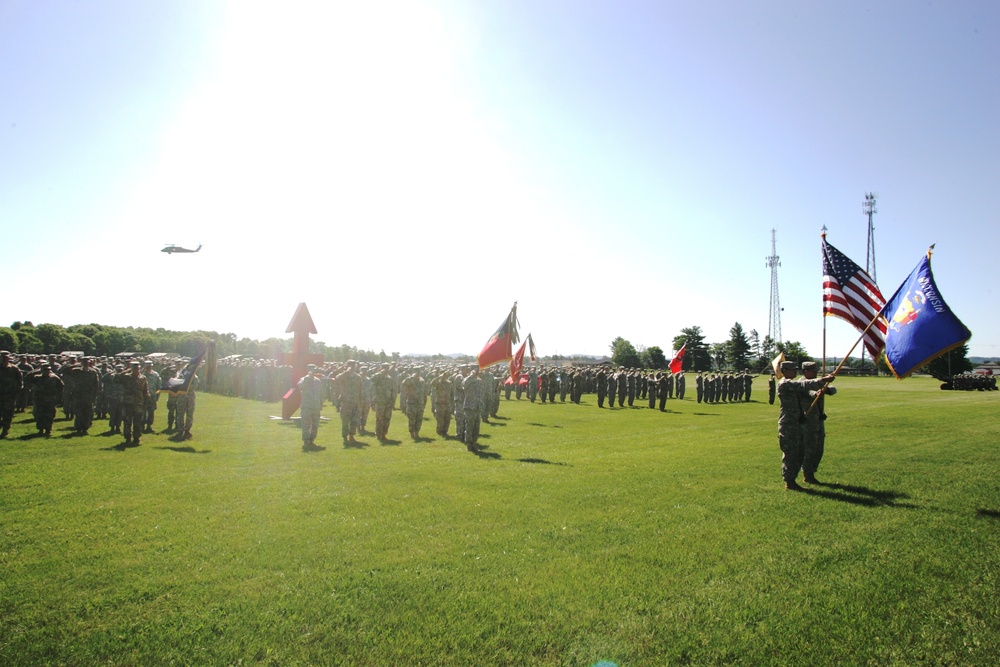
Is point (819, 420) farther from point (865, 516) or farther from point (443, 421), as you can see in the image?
point (443, 421)

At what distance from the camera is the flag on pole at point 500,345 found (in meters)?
17.2

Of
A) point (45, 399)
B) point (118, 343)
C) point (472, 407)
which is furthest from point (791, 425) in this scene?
point (118, 343)

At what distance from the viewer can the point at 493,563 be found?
6.24 m

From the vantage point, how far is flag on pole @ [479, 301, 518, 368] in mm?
17250

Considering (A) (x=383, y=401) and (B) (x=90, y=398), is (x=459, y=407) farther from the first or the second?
(B) (x=90, y=398)

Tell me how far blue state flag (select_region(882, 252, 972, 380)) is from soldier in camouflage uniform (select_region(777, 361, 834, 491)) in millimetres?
1411

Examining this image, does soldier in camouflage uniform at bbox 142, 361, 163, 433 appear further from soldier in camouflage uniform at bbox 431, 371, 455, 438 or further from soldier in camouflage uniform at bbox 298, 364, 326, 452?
soldier in camouflage uniform at bbox 431, 371, 455, 438

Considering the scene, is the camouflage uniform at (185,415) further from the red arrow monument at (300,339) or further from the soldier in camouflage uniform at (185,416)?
the red arrow monument at (300,339)

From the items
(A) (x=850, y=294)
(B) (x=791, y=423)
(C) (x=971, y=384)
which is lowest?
(B) (x=791, y=423)

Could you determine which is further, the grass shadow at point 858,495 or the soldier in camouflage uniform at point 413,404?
the soldier in camouflage uniform at point 413,404

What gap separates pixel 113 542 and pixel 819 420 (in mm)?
10937

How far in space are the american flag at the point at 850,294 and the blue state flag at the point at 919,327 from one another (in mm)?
692

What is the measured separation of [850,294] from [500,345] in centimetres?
944

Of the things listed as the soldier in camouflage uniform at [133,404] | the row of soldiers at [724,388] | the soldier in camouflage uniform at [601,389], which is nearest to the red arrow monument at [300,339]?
the soldier in camouflage uniform at [133,404]
